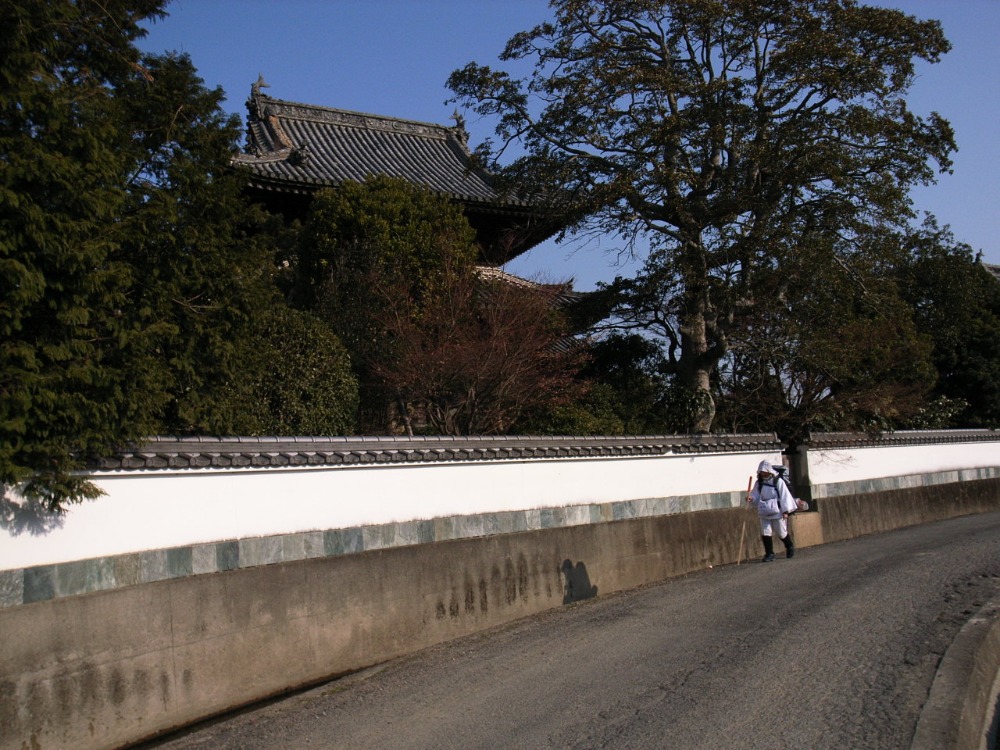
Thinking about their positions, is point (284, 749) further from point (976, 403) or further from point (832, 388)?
point (976, 403)

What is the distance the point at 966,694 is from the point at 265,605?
5.49 metres

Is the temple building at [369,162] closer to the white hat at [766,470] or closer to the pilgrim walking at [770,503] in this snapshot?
the white hat at [766,470]

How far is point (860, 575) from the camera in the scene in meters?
11.1

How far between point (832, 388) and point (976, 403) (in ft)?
23.8

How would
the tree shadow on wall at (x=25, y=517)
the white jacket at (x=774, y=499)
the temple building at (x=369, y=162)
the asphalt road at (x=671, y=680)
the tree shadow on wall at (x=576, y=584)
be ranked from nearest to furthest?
1. the asphalt road at (x=671, y=680)
2. the tree shadow on wall at (x=25, y=517)
3. the tree shadow on wall at (x=576, y=584)
4. the white jacket at (x=774, y=499)
5. the temple building at (x=369, y=162)

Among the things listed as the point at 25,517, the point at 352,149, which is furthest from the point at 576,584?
the point at 352,149

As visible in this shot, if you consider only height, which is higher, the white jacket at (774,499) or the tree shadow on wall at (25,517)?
the tree shadow on wall at (25,517)

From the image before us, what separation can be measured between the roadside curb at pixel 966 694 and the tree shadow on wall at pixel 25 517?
19.4 feet

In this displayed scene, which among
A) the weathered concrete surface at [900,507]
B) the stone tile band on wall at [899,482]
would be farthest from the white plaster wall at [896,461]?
the weathered concrete surface at [900,507]

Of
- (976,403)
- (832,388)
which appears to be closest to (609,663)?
(832,388)

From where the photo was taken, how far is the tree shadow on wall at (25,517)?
6344 millimetres

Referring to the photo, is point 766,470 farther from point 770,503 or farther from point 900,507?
point 900,507

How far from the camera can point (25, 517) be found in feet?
21.2

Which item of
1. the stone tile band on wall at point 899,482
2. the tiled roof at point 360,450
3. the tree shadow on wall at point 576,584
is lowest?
the tree shadow on wall at point 576,584
